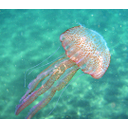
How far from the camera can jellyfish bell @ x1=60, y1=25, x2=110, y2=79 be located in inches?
154

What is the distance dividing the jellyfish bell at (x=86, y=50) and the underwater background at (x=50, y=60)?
4.48ft

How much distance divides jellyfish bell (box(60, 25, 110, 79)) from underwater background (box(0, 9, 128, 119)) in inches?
53.8

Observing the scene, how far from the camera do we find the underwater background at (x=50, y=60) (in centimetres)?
524

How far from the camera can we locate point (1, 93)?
206 inches

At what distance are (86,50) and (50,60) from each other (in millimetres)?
1926

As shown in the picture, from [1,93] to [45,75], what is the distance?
2.39 m

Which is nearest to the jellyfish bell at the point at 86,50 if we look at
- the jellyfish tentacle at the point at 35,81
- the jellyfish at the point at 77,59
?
the jellyfish at the point at 77,59

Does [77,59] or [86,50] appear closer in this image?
[86,50]

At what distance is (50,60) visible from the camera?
5.30 meters

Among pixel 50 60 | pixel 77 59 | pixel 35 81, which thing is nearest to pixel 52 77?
pixel 35 81

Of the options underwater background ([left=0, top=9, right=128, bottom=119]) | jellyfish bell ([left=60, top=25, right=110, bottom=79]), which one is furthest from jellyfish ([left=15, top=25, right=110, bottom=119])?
underwater background ([left=0, top=9, right=128, bottom=119])

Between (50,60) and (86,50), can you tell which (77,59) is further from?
(50,60)

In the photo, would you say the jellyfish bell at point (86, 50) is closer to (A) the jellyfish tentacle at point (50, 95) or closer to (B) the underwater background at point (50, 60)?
(A) the jellyfish tentacle at point (50, 95)

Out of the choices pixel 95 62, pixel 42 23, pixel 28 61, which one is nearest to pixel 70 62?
pixel 95 62
